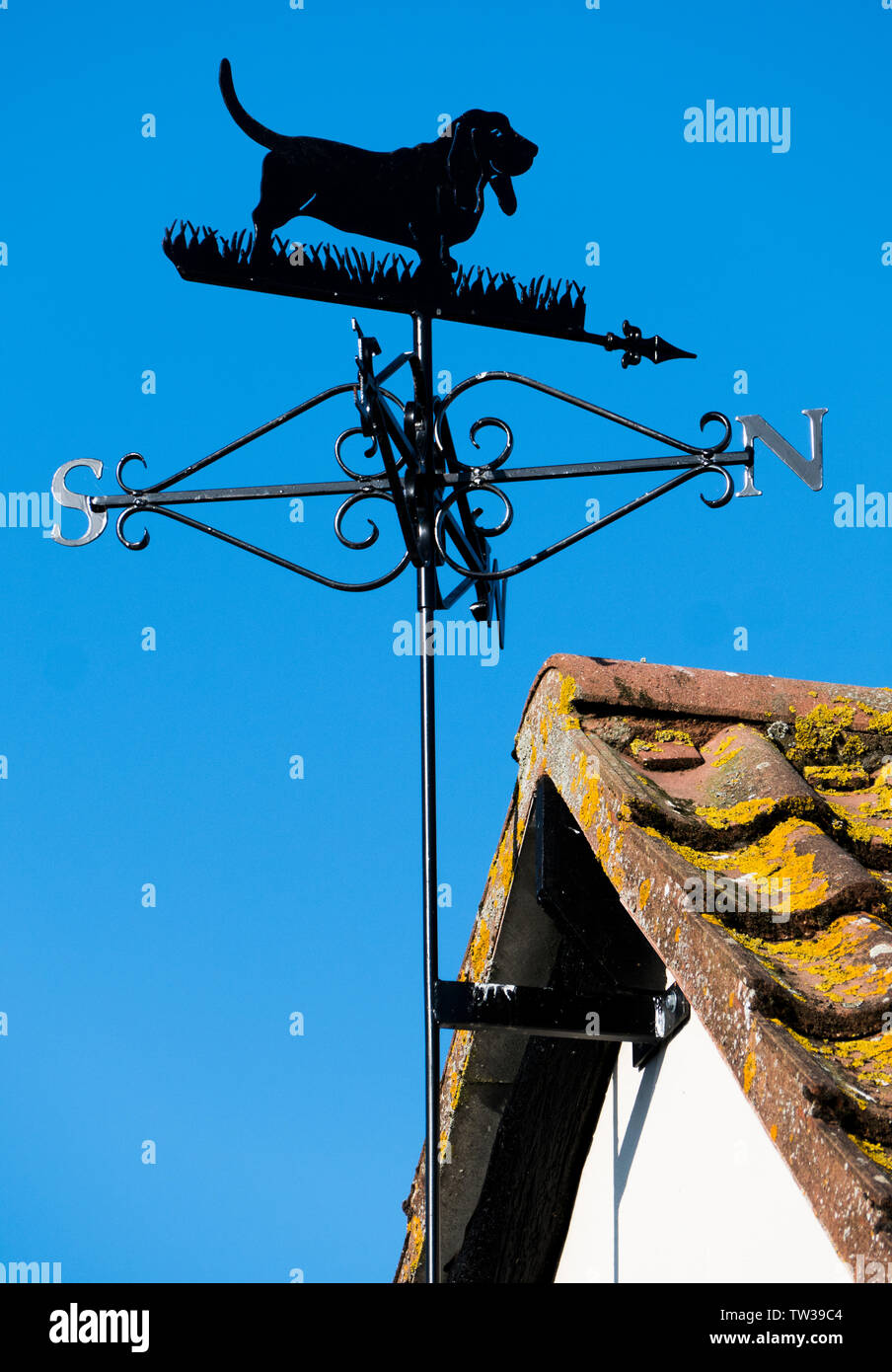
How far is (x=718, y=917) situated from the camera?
3.12m

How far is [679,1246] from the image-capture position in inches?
155

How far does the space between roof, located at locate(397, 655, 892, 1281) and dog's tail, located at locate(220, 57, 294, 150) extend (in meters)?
1.51

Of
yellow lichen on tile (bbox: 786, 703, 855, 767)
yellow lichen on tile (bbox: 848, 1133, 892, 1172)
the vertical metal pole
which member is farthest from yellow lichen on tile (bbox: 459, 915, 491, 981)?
yellow lichen on tile (bbox: 848, 1133, 892, 1172)

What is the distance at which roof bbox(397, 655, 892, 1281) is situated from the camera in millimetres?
2652

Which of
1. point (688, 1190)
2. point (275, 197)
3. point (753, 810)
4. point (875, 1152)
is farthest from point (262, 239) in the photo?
point (875, 1152)

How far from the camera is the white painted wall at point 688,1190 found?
3.33 metres

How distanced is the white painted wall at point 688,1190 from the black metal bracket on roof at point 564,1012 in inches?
2.7

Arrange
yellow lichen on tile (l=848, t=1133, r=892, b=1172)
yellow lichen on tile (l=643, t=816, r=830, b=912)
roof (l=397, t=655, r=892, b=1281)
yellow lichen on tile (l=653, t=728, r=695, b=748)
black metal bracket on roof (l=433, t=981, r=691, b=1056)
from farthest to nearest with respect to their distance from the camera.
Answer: yellow lichen on tile (l=653, t=728, r=695, b=748) < black metal bracket on roof (l=433, t=981, r=691, b=1056) < yellow lichen on tile (l=643, t=816, r=830, b=912) < roof (l=397, t=655, r=892, b=1281) < yellow lichen on tile (l=848, t=1133, r=892, b=1172)

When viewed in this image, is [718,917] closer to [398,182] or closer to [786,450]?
[786,450]

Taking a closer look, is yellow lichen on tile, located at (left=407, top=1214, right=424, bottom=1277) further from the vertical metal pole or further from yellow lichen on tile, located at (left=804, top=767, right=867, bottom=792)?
yellow lichen on tile, located at (left=804, top=767, right=867, bottom=792)

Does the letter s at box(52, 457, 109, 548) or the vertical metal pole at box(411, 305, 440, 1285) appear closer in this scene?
the vertical metal pole at box(411, 305, 440, 1285)

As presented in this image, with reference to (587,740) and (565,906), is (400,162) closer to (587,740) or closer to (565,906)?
(587,740)

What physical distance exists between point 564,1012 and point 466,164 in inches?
86.5
